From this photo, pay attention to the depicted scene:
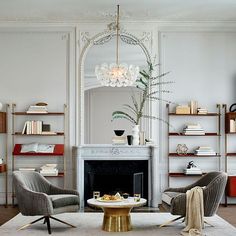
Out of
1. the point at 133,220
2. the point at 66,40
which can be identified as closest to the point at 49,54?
the point at 66,40

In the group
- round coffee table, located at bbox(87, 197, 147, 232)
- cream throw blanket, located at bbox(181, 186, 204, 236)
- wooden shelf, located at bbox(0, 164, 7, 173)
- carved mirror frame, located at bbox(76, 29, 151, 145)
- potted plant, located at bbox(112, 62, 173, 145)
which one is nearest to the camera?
cream throw blanket, located at bbox(181, 186, 204, 236)

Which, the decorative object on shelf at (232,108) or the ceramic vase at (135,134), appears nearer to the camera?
the ceramic vase at (135,134)

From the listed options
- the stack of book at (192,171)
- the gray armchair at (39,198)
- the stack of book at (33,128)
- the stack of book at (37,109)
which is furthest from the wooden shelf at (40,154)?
the stack of book at (192,171)

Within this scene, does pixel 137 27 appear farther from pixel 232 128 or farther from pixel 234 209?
pixel 234 209

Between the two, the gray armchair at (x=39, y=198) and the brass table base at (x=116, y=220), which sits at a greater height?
the gray armchair at (x=39, y=198)

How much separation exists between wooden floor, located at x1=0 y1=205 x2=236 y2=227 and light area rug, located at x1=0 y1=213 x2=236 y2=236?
0.17 m

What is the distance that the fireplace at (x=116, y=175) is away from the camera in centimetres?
852

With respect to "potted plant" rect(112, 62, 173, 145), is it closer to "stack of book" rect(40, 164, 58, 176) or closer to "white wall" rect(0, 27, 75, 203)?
"white wall" rect(0, 27, 75, 203)

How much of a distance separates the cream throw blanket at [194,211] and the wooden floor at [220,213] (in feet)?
3.39

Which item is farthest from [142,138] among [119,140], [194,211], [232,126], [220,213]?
[194,211]

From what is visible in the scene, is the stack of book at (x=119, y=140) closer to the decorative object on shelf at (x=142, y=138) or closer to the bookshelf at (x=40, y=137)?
the decorative object on shelf at (x=142, y=138)

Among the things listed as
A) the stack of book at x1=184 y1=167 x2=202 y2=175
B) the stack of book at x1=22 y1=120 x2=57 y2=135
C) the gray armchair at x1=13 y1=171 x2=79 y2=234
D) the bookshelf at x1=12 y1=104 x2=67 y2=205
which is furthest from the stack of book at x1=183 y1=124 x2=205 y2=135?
the gray armchair at x1=13 y1=171 x2=79 y2=234

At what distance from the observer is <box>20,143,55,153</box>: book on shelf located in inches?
336

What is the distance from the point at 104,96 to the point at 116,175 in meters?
1.40
